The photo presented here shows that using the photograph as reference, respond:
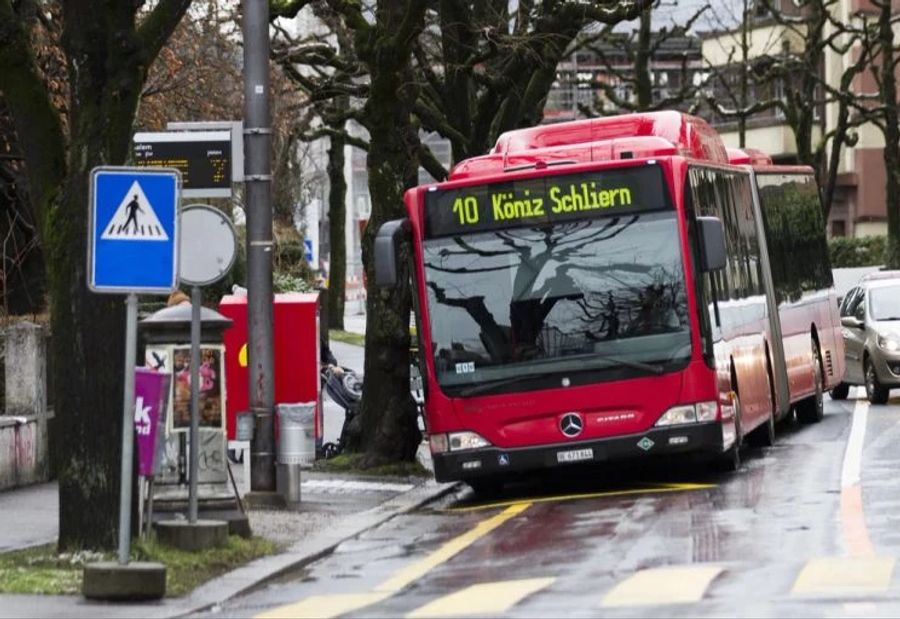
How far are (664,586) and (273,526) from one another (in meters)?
5.91

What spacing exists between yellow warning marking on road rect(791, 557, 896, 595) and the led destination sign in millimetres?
6998

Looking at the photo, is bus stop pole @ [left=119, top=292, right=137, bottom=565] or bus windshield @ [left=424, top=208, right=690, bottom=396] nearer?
bus stop pole @ [left=119, top=292, right=137, bottom=565]

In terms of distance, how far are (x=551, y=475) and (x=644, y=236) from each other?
4.10 meters

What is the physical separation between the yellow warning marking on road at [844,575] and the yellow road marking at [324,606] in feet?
7.89

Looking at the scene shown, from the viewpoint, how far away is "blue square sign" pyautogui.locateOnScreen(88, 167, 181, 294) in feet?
44.5

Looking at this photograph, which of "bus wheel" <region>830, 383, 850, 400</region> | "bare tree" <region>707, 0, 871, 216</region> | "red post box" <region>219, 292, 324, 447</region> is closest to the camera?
"red post box" <region>219, 292, 324, 447</region>

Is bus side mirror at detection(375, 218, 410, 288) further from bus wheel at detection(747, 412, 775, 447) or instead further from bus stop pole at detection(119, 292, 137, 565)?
bus wheel at detection(747, 412, 775, 447)

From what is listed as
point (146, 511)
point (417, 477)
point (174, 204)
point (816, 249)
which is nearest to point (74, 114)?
point (174, 204)

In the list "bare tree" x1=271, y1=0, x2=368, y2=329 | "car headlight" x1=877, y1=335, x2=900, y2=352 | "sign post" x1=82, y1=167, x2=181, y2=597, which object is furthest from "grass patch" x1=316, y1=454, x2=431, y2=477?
"car headlight" x1=877, y1=335, x2=900, y2=352

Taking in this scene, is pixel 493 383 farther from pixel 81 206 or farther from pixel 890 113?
pixel 890 113

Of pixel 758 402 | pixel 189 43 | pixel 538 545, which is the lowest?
pixel 538 545

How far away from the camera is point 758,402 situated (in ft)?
78.8

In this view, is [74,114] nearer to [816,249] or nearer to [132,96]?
[132,96]

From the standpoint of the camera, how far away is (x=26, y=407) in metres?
21.7
